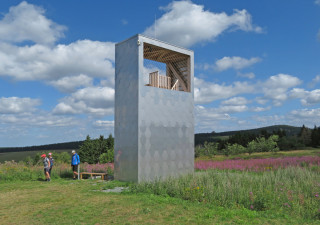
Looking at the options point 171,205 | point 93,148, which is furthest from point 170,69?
point 93,148

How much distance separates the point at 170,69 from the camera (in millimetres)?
16547

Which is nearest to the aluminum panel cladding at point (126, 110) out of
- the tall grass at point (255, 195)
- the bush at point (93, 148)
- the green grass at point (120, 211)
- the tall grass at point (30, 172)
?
the tall grass at point (255, 195)

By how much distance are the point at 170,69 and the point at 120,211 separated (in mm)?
10561

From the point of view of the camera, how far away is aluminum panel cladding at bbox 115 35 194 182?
40.7 ft

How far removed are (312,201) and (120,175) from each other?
8.17 m

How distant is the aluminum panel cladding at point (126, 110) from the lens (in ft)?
40.8

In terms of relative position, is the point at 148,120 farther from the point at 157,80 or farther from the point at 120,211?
the point at 120,211

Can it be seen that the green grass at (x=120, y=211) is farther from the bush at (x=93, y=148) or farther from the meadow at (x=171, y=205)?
the bush at (x=93, y=148)

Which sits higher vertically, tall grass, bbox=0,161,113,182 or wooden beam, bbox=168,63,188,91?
wooden beam, bbox=168,63,188,91

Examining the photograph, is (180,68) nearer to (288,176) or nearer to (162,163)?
(162,163)

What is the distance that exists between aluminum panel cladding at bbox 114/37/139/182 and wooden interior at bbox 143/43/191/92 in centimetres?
127

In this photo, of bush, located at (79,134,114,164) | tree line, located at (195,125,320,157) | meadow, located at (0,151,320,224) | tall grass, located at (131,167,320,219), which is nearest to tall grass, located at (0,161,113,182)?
meadow, located at (0,151,320,224)

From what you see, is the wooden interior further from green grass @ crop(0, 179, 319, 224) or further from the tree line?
the tree line

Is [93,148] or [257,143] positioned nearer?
[93,148]
